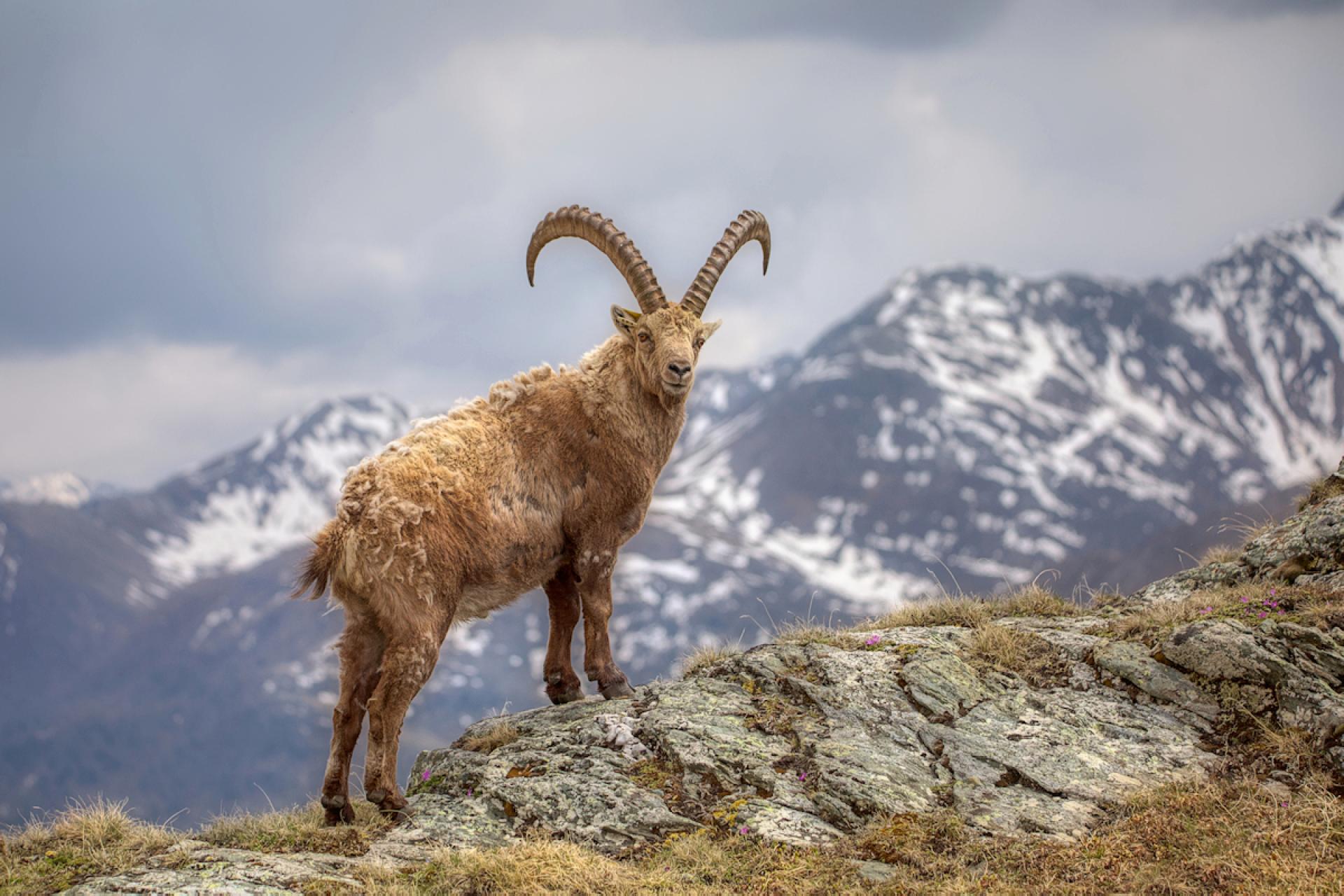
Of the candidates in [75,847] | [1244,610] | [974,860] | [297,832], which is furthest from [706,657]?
[75,847]

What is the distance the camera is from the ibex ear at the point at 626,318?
14406 millimetres

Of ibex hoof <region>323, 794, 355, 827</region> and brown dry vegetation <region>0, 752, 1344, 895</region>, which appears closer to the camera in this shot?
brown dry vegetation <region>0, 752, 1344, 895</region>

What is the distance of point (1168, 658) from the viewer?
498 inches

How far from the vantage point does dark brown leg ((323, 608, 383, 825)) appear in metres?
12.0

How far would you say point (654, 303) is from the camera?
46.9 ft

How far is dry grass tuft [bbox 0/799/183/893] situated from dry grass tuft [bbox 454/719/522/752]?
328 centimetres

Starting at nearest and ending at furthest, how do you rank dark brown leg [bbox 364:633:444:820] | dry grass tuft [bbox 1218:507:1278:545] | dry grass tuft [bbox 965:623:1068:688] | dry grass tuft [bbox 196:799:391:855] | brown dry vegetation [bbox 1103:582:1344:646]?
dry grass tuft [bbox 196:799:391:855] < dark brown leg [bbox 364:633:444:820] < brown dry vegetation [bbox 1103:582:1344:646] < dry grass tuft [bbox 965:623:1068:688] < dry grass tuft [bbox 1218:507:1278:545]

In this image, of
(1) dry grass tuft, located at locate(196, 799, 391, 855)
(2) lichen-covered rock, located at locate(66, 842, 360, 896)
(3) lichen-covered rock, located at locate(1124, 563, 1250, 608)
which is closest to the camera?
(2) lichen-covered rock, located at locate(66, 842, 360, 896)

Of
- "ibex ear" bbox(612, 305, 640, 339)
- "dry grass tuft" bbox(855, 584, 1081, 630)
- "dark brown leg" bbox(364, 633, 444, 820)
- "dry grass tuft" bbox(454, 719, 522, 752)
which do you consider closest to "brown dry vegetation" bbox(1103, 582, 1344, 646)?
"dry grass tuft" bbox(855, 584, 1081, 630)

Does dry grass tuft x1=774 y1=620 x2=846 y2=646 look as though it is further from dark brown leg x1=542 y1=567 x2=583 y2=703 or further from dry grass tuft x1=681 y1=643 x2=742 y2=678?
dark brown leg x1=542 y1=567 x2=583 y2=703

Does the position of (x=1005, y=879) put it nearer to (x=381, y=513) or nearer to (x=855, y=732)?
(x=855, y=732)

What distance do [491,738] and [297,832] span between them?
2483 mm

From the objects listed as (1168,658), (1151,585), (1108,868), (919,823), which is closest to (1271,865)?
(1108,868)

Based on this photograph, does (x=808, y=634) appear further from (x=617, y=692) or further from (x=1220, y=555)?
(x=1220, y=555)
